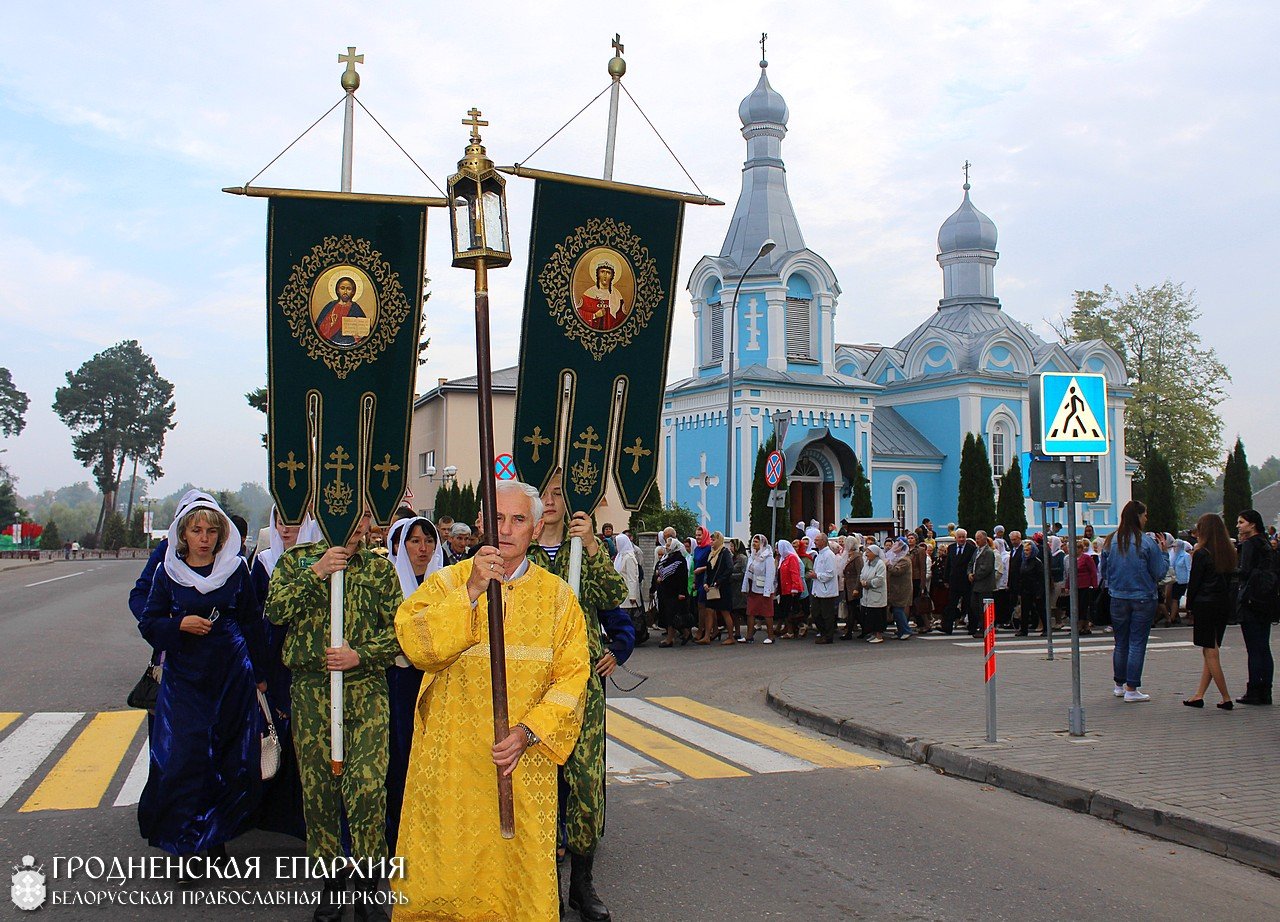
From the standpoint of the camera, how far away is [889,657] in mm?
16359

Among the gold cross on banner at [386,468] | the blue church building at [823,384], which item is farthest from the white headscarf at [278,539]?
the blue church building at [823,384]

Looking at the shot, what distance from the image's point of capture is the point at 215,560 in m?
5.85

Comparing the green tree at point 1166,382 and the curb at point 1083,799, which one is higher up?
the green tree at point 1166,382

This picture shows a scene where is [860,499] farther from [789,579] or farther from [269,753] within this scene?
[269,753]

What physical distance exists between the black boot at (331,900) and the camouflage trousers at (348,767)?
11 cm

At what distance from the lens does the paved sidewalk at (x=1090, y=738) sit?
7059 mm

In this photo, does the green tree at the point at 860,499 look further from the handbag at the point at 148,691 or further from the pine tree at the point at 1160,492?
the handbag at the point at 148,691

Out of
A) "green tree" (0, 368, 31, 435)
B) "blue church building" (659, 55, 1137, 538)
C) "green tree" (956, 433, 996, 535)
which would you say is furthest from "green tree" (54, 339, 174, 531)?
"green tree" (956, 433, 996, 535)

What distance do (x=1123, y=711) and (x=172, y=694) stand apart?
875 cm

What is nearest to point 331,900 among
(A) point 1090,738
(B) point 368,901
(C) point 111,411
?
(B) point 368,901

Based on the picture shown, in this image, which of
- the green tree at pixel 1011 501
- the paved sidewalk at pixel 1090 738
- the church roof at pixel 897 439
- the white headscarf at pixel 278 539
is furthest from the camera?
the church roof at pixel 897 439

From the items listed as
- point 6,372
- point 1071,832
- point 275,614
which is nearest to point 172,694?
point 275,614

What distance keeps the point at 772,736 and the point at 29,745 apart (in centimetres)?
620

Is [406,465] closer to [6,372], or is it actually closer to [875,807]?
[875,807]
